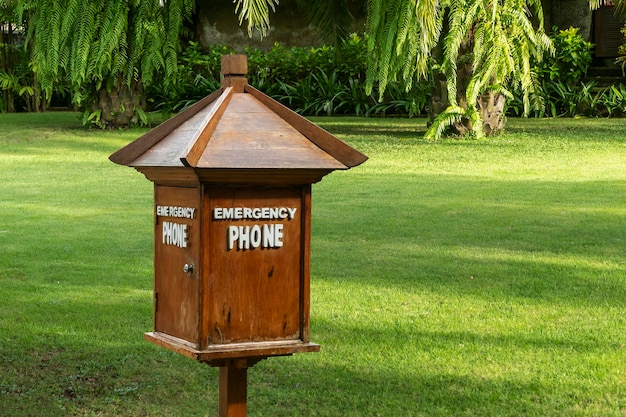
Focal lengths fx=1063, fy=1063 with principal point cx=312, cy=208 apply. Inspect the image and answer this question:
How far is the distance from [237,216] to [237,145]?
→ 0.64ft

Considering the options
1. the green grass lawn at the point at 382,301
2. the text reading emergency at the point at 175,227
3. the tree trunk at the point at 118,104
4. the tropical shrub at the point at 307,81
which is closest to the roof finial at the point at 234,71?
the text reading emergency at the point at 175,227

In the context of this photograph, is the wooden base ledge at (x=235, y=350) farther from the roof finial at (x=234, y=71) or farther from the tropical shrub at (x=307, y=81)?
the tropical shrub at (x=307, y=81)

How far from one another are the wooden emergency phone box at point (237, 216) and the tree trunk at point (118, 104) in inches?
518

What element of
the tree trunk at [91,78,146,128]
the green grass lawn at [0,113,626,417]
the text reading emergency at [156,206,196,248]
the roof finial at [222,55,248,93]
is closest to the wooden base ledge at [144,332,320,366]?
the text reading emergency at [156,206,196,248]

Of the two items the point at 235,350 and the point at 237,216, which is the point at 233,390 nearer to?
the point at 235,350

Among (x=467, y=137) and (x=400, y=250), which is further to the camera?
(x=467, y=137)

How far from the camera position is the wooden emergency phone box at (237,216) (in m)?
2.85

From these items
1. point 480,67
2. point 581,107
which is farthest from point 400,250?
point 581,107

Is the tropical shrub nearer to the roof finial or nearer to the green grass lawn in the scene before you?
the green grass lawn

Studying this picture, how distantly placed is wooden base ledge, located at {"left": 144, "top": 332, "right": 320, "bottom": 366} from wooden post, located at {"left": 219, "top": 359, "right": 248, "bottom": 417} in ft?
0.16

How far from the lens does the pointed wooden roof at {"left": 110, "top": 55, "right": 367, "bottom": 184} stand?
2.79 meters

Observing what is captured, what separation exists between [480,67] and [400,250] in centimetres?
683

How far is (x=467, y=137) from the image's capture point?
565 inches

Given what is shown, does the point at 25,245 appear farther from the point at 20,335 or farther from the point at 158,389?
the point at 158,389
